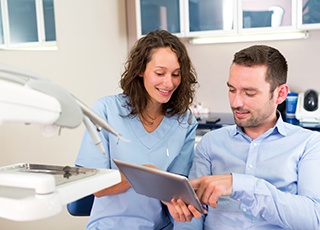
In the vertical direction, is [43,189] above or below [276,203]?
above

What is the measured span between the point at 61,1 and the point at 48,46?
0.33 metres

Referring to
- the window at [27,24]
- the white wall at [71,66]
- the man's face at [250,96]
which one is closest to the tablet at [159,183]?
the man's face at [250,96]

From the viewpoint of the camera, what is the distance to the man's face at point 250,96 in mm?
1349

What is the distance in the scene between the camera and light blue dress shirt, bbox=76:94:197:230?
1.40 metres

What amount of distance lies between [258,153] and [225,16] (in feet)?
5.44

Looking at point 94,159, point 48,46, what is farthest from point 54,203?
point 48,46

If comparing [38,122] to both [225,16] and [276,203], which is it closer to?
[276,203]

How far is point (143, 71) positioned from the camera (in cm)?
152

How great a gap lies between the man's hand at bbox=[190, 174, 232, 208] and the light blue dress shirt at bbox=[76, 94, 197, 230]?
0.32 metres

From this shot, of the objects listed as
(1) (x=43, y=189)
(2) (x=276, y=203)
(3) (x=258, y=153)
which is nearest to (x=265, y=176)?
(3) (x=258, y=153)

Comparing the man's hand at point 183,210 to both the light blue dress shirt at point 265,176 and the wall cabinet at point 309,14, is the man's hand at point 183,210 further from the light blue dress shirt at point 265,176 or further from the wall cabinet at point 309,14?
the wall cabinet at point 309,14

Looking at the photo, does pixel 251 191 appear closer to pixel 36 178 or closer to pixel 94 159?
pixel 94 159

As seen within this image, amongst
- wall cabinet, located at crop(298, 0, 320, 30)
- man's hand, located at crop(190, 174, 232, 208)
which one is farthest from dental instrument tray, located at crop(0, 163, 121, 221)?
wall cabinet, located at crop(298, 0, 320, 30)

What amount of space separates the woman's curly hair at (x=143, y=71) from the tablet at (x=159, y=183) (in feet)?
1.38
